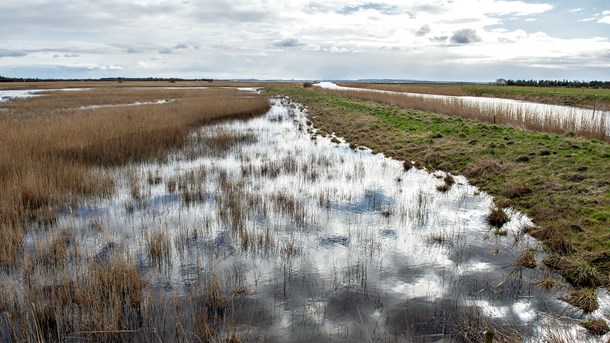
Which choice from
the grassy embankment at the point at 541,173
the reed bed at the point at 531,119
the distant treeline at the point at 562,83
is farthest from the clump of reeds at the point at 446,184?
the distant treeline at the point at 562,83

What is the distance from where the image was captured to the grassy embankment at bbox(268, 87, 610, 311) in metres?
7.09

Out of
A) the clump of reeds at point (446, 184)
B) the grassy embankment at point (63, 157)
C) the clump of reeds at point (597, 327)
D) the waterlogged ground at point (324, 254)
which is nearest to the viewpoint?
the clump of reeds at point (597, 327)

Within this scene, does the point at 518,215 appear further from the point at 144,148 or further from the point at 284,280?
the point at 144,148

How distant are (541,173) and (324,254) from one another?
8820 mm

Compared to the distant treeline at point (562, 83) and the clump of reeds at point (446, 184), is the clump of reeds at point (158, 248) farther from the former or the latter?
the distant treeline at point (562, 83)

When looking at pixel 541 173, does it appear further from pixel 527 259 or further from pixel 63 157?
pixel 63 157

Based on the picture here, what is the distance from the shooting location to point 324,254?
24.7 ft

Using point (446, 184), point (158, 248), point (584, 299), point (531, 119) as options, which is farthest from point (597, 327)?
point (531, 119)

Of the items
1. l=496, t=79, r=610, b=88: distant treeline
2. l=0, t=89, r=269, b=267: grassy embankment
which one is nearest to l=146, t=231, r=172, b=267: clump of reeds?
l=0, t=89, r=269, b=267: grassy embankment

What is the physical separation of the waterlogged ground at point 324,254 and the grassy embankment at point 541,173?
0.52 m

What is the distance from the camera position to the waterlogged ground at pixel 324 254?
5.39 metres

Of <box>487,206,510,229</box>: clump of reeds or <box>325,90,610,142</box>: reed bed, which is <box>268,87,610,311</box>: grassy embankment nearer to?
<box>487,206,510,229</box>: clump of reeds

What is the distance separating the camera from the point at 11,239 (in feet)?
23.7

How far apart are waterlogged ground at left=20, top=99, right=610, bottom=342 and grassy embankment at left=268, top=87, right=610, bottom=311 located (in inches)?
20.3
